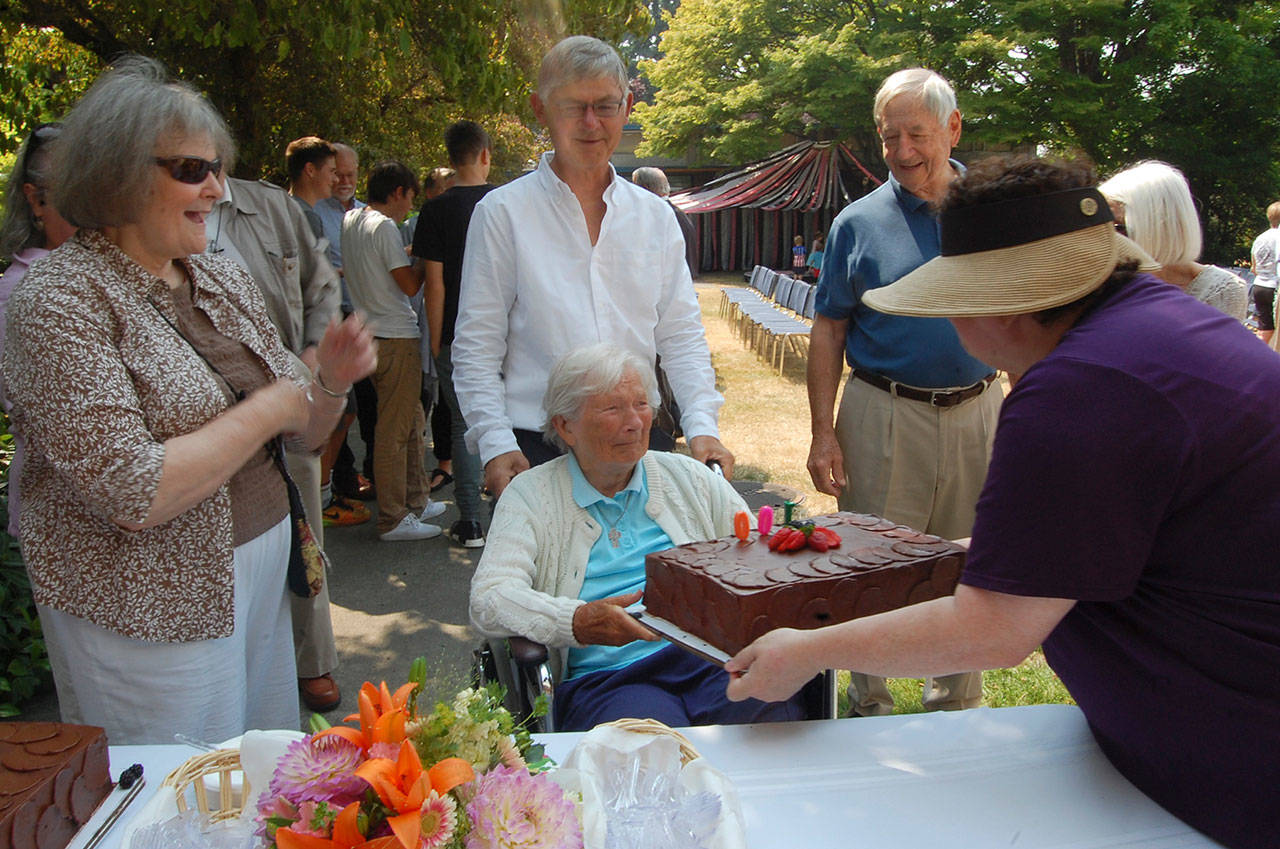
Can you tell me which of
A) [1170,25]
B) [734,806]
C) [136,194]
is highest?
[1170,25]

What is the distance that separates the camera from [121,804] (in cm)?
139

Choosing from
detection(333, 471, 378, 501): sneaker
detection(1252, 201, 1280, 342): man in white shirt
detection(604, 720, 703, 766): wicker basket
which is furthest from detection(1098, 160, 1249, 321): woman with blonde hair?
detection(1252, 201, 1280, 342): man in white shirt

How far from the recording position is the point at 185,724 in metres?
1.87

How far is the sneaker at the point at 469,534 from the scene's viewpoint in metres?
5.07

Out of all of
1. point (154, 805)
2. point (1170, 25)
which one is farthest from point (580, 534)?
point (1170, 25)

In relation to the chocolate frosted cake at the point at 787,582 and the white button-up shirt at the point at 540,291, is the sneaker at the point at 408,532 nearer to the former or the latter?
the white button-up shirt at the point at 540,291

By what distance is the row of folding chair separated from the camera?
12.2 metres

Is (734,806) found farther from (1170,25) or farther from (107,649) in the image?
(1170,25)

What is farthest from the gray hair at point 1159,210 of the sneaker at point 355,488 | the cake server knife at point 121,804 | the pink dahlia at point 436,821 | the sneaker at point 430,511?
the sneaker at point 355,488

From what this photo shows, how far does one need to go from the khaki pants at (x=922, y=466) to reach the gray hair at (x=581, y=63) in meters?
1.41

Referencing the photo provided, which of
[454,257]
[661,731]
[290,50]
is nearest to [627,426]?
[661,731]

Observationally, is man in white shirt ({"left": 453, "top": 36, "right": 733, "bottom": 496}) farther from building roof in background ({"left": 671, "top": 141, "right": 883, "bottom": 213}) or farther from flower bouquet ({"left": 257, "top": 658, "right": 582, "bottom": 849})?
building roof in background ({"left": 671, "top": 141, "right": 883, "bottom": 213})

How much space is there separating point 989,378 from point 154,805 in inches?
110

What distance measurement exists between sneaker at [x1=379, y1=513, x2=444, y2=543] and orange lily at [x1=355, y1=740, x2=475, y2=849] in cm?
428
